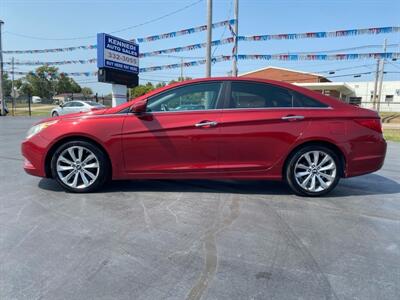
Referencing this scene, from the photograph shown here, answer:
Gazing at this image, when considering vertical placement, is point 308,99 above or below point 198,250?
above

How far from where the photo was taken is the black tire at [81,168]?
4.03 meters

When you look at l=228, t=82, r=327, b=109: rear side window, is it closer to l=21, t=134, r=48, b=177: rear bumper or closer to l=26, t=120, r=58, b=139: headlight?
l=26, t=120, r=58, b=139: headlight

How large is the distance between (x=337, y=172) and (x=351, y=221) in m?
0.91

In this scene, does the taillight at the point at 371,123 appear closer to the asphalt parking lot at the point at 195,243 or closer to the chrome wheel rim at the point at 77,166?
the asphalt parking lot at the point at 195,243

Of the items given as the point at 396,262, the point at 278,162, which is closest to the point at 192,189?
the point at 278,162

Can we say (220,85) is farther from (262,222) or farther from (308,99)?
(262,222)

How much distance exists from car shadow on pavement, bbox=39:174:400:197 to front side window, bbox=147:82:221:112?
1169mm

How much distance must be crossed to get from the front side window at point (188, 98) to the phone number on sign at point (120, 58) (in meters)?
8.18

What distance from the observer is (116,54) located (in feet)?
38.9

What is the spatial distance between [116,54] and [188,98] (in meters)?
8.82

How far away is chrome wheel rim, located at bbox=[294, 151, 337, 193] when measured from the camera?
415 centimetres

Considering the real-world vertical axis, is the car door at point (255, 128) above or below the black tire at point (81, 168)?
above

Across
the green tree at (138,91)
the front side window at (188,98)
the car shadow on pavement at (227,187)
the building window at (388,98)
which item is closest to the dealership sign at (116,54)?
the car shadow on pavement at (227,187)

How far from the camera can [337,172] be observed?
4.18 meters
